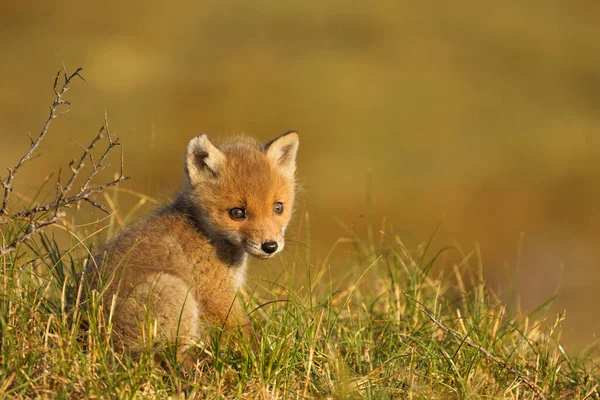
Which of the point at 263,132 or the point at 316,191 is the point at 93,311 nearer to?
the point at 316,191

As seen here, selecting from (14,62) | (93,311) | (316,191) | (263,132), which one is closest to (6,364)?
(93,311)

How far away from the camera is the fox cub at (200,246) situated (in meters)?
4.46

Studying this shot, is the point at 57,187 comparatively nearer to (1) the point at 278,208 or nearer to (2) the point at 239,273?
(2) the point at 239,273

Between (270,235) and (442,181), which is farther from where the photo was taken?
(442,181)

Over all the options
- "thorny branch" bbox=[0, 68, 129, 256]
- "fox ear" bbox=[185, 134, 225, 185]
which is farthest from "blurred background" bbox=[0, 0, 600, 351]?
"thorny branch" bbox=[0, 68, 129, 256]

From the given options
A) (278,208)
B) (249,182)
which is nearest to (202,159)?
(249,182)

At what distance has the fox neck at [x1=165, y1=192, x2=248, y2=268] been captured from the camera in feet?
17.2

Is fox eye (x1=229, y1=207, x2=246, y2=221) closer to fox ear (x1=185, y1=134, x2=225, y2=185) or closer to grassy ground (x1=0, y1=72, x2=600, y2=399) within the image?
fox ear (x1=185, y1=134, x2=225, y2=185)

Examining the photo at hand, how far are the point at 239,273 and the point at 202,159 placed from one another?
33.8 inches

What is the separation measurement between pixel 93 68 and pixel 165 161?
4831 millimetres

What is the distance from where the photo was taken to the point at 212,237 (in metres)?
5.23

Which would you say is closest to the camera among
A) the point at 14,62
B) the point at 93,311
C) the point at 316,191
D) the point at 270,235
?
the point at 93,311

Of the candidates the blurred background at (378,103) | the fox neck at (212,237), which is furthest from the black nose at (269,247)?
the blurred background at (378,103)

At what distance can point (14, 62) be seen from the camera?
2142 centimetres
